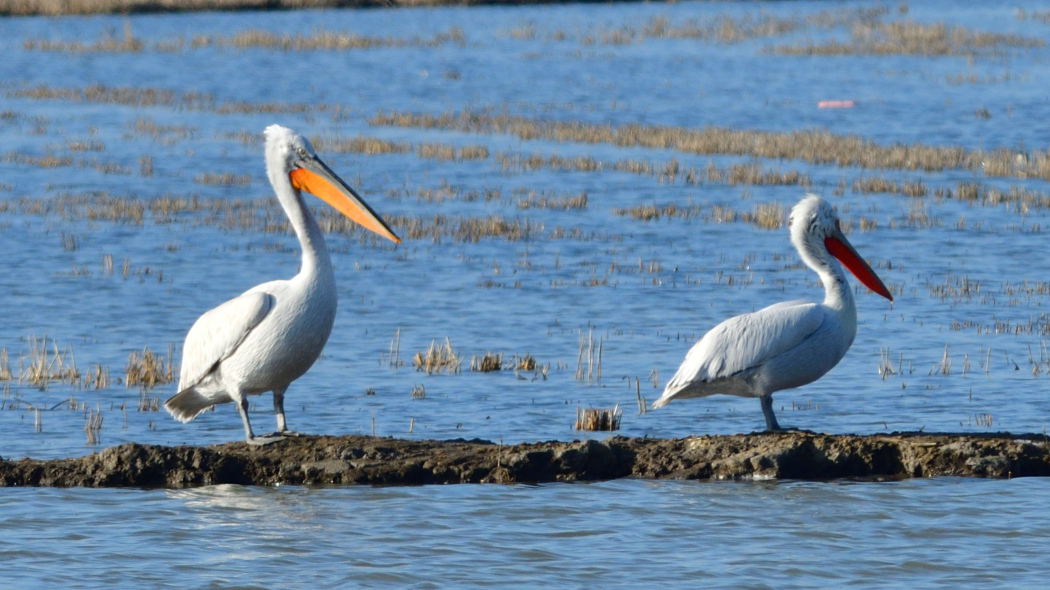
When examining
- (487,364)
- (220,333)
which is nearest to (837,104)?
(487,364)

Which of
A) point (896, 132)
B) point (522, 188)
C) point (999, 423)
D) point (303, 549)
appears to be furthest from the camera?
point (896, 132)

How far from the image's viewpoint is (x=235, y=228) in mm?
16453

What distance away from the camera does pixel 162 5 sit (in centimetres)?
4644

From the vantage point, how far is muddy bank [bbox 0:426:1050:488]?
696 cm

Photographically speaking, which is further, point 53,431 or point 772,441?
point 53,431

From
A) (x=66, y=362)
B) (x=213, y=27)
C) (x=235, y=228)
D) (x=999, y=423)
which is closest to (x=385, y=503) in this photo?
(x=999, y=423)

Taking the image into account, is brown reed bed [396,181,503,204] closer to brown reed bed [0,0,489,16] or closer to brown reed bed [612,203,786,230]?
brown reed bed [612,203,786,230]

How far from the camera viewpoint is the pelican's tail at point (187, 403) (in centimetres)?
749

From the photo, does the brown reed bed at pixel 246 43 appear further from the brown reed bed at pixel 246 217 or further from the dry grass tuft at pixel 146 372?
the dry grass tuft at pixel 146 372

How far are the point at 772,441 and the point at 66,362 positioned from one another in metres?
5.51

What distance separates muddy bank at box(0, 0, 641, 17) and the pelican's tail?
3969 centimetres

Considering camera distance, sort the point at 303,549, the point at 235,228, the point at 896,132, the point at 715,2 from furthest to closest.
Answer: the point at 715,2
the point at 896,132
the point at 235,228
the point at 303,549

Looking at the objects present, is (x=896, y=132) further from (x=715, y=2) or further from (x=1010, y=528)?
(x=715, y=2)

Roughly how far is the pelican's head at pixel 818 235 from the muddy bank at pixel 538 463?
1163mm
